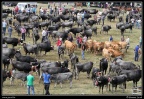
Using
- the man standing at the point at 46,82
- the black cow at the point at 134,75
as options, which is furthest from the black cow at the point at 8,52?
the black cow at the point at 134,75

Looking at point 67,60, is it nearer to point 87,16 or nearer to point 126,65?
point 126,65

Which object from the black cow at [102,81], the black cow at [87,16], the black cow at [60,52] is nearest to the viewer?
the black cow at [102,81]

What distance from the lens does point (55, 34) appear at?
3303 centimetres

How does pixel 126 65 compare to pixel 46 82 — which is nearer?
pixel 46 82

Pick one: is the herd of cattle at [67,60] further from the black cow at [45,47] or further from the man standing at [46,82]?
the man standing at [46,82]

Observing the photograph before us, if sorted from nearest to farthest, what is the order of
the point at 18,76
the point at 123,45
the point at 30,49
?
the point at 18,76 < the point at 30,49 < the point at 123,45

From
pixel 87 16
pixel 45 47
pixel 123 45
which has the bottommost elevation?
pixel 123 45

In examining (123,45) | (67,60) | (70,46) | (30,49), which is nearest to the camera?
(67,60)

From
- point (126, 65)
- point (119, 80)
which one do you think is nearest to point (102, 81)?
point (119, 80)

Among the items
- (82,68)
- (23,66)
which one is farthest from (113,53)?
(23,66)

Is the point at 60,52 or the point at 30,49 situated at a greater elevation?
the point at 30,49

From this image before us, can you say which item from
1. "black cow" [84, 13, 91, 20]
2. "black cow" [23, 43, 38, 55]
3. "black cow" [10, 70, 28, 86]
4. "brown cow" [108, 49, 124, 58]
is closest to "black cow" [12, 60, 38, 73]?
"black cow" [10, 70, 28, 86]

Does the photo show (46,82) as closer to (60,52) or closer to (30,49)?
(30,49)

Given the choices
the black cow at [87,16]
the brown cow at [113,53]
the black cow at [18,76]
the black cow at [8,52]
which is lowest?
the brown cow at [113,53]
